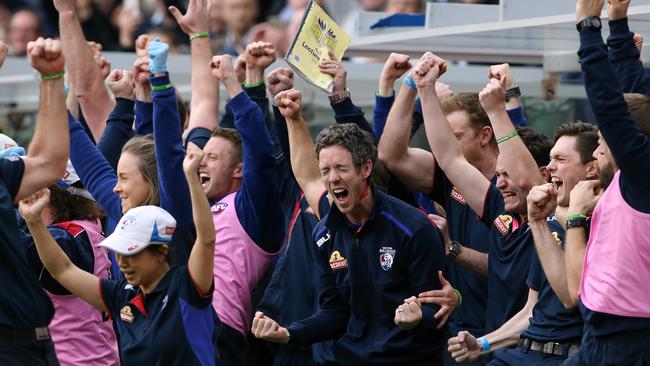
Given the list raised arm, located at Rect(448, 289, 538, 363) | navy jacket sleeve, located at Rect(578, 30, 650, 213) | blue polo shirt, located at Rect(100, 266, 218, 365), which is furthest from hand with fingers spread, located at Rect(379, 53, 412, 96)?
navy jacket sleeve, located at Rect(578, 30, 650, 213)

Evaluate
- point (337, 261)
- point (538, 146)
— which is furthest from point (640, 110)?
point (337, 261)

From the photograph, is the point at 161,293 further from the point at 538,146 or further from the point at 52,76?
the point at 538,146

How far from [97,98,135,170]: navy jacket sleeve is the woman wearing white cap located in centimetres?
170

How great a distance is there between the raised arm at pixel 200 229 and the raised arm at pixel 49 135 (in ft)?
1.65

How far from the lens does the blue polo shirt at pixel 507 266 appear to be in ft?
19.3

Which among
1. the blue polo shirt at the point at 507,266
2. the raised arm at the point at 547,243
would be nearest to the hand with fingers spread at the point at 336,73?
the blue polo shirt at the point at 507,266

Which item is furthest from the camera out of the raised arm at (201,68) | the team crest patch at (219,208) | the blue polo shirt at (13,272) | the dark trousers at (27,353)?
the raised arm at (201,68)

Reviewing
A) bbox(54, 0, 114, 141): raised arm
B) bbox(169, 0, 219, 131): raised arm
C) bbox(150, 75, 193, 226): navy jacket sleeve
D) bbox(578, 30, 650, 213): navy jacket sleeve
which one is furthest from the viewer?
bbox(54, 0, 114, 141): raised arm

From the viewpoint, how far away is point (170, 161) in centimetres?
587

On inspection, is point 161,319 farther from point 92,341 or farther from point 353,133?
point 353,133

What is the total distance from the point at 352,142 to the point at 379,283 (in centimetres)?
68

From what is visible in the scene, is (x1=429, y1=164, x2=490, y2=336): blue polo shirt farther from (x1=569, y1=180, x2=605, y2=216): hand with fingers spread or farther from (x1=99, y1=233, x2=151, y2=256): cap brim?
(x1=99, y1=233, x2=151, y2=256): cap brim

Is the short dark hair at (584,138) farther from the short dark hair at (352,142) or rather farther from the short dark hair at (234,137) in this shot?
the short dark hair at (234,137)

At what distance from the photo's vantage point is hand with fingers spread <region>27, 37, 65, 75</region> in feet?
16.3
